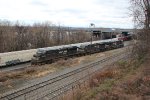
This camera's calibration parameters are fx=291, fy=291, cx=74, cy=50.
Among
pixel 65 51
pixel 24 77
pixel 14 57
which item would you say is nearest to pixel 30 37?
pixel 65 51

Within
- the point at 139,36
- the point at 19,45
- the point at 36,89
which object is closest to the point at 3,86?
the point at 36,89

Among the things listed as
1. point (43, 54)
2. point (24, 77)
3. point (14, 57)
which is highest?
point (43, 54)

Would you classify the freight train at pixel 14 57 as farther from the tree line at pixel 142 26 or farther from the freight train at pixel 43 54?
the tree line at pixel 142 26

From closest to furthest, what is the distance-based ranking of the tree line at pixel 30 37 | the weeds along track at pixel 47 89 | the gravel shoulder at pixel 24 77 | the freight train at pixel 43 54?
the weeds along track at pixel 47 89 → the gravel shoulder at pixel 24 77 → the freight train at pixel 43 54 → the tree line at pixel 30 37

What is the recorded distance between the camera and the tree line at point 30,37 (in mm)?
78688

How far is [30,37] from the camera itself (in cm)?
8956

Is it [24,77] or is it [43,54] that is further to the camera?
[43,54]

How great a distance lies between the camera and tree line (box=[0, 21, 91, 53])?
78.7 meters

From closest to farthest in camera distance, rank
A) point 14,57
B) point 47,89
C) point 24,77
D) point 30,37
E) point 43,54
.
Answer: point 47,89
point 24,77
point 14,57
point 43,54
point 30,37

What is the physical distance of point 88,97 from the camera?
67.8ft

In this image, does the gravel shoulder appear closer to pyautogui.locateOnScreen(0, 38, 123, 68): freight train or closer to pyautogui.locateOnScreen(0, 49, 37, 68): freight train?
pyautogui.locateOnScreen(0, 38, 123, 68): freight train

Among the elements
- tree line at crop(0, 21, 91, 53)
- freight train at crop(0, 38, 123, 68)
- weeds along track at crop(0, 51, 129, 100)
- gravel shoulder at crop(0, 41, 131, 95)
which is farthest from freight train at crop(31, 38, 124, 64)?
tree line at crop(0, 21, 91, 53)

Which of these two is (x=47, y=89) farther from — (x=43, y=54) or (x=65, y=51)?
→ (x=65, y=51)

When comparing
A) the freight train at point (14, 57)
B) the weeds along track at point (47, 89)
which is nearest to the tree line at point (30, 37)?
the freight train at point (14, 57)
